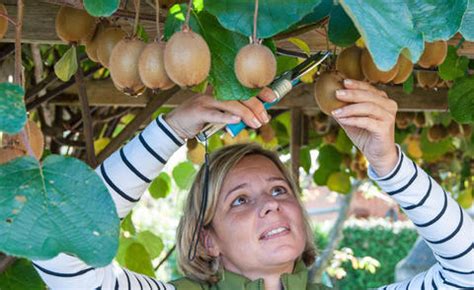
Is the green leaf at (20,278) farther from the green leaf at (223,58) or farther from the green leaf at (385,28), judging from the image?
the green leaf at (385,28)

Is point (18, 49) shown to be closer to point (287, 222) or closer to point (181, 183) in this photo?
point (287, 222)

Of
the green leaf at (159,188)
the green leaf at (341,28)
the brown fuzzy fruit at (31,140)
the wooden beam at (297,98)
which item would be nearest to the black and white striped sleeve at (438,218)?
the green leaf at (341,28)

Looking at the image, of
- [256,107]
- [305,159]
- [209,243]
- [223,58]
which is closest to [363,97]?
[256,107]

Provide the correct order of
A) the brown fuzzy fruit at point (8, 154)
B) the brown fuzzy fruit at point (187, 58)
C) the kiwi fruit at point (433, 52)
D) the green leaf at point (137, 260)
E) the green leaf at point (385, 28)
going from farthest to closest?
the green leaf at point (137, 260)
the kiwi fruit at point (433, 52)
the brown fuzzy fruit at point (8, 154)
the brown fuzzy fruit at point (187, 58)
the green leaf at point (385, 28)

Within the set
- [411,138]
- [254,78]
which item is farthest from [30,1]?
[411,138]

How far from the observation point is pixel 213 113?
4.07 feet

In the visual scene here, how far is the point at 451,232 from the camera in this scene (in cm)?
153

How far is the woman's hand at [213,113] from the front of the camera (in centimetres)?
116

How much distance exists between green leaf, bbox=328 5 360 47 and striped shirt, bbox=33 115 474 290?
40cm

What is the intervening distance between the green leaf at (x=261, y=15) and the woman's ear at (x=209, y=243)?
904 mm

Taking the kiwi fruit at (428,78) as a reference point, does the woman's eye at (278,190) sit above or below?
below

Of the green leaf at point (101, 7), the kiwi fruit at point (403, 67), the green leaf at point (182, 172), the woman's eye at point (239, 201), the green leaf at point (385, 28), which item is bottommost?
the green leaf at point (182, 172)

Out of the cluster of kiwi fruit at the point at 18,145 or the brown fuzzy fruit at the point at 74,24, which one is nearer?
the cluster of kiwi fruit at the point at 18,145

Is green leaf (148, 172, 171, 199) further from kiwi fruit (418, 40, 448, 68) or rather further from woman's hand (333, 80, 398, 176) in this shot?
kiwi fruit (418, 40, 448, 68)
